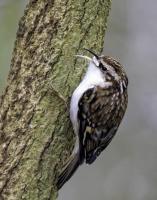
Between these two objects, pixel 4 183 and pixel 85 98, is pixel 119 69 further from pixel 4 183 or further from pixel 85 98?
pixel 4 183

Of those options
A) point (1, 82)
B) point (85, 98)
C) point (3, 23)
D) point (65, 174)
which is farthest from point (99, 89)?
point (3, 23)

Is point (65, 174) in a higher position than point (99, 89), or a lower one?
lower

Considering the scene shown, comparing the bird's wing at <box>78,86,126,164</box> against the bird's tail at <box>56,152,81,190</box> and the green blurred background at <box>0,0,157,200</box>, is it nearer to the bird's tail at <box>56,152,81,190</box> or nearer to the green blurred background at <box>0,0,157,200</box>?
the bird's tail at <box>56,152,81,190</box>

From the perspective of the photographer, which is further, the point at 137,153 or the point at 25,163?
the point at 137,153

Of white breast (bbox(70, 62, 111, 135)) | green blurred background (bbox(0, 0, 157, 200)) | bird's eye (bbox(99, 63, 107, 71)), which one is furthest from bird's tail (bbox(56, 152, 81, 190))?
green blurred background (bbox(0, 0, 157, 200))

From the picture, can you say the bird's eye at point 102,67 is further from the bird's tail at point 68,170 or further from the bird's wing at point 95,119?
the bird's tail at point 68,170

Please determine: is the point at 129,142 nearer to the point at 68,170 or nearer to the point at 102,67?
the point at 102,67

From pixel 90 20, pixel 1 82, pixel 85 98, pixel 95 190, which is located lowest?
pixel 95 190
